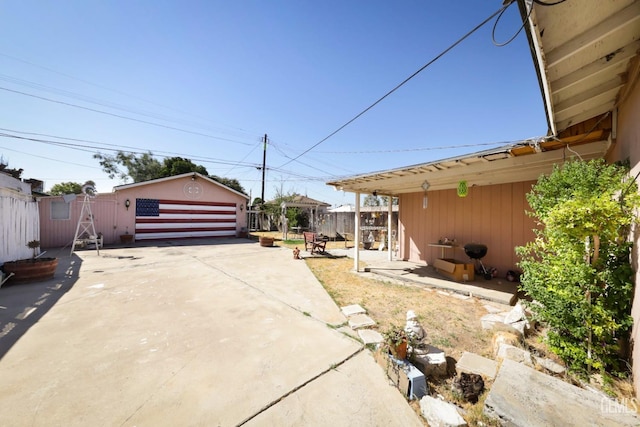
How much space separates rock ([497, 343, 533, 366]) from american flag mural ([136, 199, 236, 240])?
50.6 feet

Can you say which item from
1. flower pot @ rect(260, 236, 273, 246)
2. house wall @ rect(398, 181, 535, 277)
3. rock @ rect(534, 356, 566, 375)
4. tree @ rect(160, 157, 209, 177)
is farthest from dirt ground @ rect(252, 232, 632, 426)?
tree @ rect(160, 157, 209, 177)

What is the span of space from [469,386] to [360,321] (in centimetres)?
168

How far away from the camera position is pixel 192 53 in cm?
792

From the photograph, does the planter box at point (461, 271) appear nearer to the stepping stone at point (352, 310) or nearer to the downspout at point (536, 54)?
the stepping stone at point (352, 310)

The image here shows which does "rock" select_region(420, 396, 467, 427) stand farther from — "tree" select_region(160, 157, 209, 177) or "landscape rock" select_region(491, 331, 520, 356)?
"tree" select_region(160, 157, 209, 177)

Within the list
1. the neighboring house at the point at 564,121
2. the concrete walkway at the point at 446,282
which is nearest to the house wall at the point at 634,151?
the neighboring house at the point at 564,121

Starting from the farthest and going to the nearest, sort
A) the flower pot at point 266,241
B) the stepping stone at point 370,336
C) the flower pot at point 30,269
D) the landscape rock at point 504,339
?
the flower pot at point 266,241, the flower pot at point 30,269, the stepping stone at point 370,336, the landscape rock at point 504,339

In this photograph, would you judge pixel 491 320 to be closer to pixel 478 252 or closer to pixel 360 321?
pixel 360 321

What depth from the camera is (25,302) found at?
4230 mm

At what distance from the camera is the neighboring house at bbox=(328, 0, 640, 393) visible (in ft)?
5.75

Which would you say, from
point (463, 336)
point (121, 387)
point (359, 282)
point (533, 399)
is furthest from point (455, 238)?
point (121, 387)

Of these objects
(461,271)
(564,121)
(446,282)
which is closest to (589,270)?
(564,121)

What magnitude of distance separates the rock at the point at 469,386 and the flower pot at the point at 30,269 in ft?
28.2

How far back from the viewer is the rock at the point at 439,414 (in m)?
1.75
